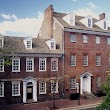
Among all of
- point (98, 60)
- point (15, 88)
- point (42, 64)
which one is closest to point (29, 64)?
point (42, 64)

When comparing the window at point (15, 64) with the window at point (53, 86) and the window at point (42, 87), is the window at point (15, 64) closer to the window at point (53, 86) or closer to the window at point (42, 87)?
the window at point (42, 87)

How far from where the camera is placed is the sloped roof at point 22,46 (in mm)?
31069

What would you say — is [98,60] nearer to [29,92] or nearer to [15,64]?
[29,92]

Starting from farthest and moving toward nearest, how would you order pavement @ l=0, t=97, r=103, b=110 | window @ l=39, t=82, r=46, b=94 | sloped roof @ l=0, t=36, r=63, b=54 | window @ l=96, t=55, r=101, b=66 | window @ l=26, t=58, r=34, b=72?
window @ l=96, t=55, r=101, b=66 < window @ l=39, t=82, r=46, b=94 < window @ l=26, t=58, r=34, b=72 < sloped roof @ l=0, t=36, r=63, b=54 < pavement @ l=0, t=97, r=103, b=110

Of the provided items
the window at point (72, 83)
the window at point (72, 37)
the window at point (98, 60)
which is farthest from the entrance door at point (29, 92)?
the window at point (98, 60)

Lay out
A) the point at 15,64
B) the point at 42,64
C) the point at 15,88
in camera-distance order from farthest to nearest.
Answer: the point at 42,64
the point at 15,88
the point at 15,64

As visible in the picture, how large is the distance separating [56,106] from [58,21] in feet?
44.7

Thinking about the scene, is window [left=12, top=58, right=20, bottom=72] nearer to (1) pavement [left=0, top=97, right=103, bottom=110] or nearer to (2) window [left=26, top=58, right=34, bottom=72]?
(2) window [left=26, top=58, right=34, bottom=72]

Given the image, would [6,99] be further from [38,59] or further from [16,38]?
[16,38]

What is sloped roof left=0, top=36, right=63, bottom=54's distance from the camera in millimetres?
31069

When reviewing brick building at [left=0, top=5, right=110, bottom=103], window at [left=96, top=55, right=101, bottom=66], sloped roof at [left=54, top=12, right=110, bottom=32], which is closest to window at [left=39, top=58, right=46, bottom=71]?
brick building at [left=0, top=5, right=110, bottom=103]

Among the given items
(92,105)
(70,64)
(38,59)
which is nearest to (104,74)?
(70,64)

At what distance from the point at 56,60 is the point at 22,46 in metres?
5.48

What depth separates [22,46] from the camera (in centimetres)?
3231
